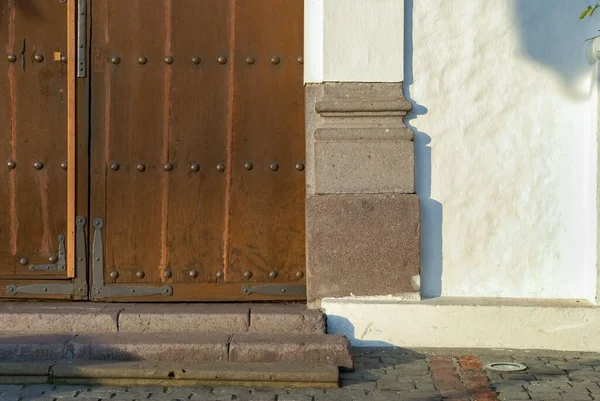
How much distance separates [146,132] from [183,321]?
1.20 m

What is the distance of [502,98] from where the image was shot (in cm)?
620

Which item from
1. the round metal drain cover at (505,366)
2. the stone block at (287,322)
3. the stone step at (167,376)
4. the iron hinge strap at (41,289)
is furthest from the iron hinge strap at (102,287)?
the round metal drain cover at (505,366)

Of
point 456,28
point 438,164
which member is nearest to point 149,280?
point 438,164

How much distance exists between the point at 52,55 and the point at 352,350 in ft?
8.33

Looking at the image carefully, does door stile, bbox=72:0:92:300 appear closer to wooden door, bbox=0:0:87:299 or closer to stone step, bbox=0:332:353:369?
wooden door, bbox=0:0:87:299

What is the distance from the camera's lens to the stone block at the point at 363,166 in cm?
609

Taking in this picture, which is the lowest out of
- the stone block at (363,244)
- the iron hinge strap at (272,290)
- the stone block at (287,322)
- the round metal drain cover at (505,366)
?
the round metal drain cover at (505,366)

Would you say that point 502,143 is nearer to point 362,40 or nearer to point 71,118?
point 362,40

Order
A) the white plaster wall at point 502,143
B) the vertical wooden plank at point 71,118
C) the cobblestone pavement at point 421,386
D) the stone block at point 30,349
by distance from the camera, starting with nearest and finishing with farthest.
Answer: the cobblestone pavement at point 421,386 < the stone block at point 30,349 < the white plaster wall at point 502,143 < the vertical wooden plank at point 71,118

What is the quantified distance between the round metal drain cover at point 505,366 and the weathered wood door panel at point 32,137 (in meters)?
2.62

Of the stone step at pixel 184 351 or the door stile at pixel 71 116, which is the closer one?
the stone step at pixel 184 351

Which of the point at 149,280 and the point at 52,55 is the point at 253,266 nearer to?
the point at 149,280

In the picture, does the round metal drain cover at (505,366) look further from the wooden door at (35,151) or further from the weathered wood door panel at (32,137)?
the weathered wood door panel at (32,137)

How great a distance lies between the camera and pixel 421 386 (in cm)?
531
